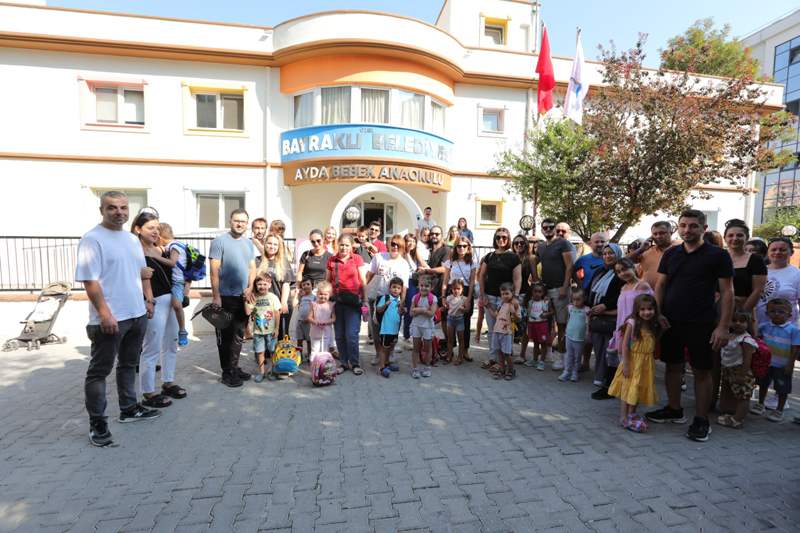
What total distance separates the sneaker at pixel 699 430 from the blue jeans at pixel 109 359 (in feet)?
17.5

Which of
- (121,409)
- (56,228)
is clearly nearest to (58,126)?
(56,228)

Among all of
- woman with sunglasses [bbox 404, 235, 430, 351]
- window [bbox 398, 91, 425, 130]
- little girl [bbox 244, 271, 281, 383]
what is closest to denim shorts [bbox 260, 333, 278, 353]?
little girl [bbox 244, 271, 281, 383]

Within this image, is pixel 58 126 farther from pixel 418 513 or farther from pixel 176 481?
pixel 418 513

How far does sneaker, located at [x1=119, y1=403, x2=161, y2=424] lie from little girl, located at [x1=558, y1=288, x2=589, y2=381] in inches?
196

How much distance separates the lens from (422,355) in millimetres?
6102

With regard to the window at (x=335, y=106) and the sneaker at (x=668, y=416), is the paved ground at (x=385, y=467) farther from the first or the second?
the window at (x=335, y=106)

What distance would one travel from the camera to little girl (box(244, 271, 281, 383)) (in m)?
5.44

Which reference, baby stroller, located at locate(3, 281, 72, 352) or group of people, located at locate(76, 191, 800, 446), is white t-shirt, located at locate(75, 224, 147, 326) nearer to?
group of people, located at locate(76, 191, 800, 446)

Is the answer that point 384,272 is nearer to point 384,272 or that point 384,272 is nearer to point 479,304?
point 384,272

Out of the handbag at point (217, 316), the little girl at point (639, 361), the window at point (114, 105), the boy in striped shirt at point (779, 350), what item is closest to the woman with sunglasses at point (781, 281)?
the boy in striped shirt at point (779, 350)

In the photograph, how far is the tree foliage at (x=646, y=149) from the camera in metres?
8.68

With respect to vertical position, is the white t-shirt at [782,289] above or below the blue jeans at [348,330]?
above

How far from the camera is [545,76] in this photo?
1190 centimetres

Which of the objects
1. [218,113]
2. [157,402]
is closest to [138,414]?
[157,402]
